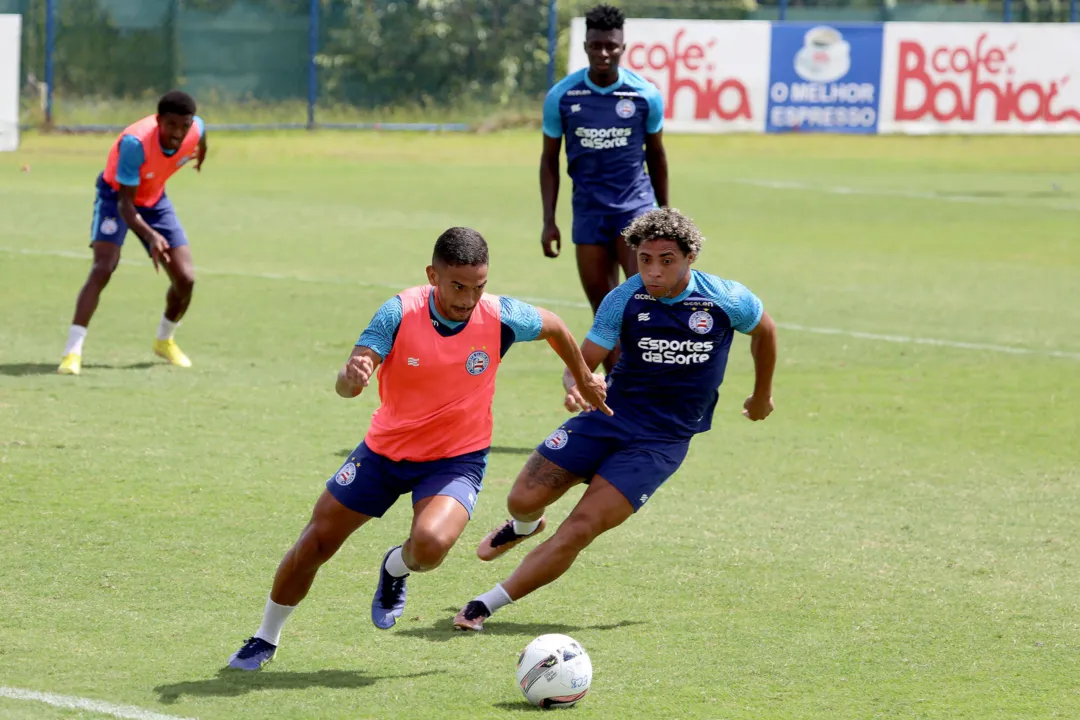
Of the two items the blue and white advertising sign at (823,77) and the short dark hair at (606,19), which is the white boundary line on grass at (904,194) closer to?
the blue and white advertising sign at (823,77)

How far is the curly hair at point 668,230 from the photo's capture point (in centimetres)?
719

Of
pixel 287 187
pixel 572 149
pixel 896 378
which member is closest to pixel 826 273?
pixel 896 378

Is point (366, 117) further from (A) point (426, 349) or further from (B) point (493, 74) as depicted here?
(A) point (426, 349)

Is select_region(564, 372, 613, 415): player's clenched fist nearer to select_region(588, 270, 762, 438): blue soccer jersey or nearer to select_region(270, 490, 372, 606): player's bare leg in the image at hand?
select_region(588, 270, 762, 438): blue soccer jersey

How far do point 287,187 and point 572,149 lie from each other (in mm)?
14168

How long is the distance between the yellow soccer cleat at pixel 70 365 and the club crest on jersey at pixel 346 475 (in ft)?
20.2

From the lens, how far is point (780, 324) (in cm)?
1510

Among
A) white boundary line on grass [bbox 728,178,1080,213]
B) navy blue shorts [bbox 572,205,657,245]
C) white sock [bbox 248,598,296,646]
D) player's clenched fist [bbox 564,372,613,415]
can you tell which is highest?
navy blue shorts [bbox 572,205,657,245]

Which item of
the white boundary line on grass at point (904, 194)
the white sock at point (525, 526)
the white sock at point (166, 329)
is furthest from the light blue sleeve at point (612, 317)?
the white boundary line on grass at point (904, 194)

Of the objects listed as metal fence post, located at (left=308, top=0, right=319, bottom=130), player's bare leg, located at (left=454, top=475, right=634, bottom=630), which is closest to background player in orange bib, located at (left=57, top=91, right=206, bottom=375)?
player's bare leg, located at (left=454, top=475, right=634, bottom=630)

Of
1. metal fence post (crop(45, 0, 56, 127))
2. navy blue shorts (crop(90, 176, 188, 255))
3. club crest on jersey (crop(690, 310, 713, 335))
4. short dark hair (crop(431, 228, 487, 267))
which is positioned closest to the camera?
short dark hair (crop(431, 228, 487, 267))

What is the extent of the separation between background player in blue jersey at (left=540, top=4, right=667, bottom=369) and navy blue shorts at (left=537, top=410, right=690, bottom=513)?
12.0ft

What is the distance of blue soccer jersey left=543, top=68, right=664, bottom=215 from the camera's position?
11008 millimetres

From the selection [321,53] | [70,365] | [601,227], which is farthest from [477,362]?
[321,53]
